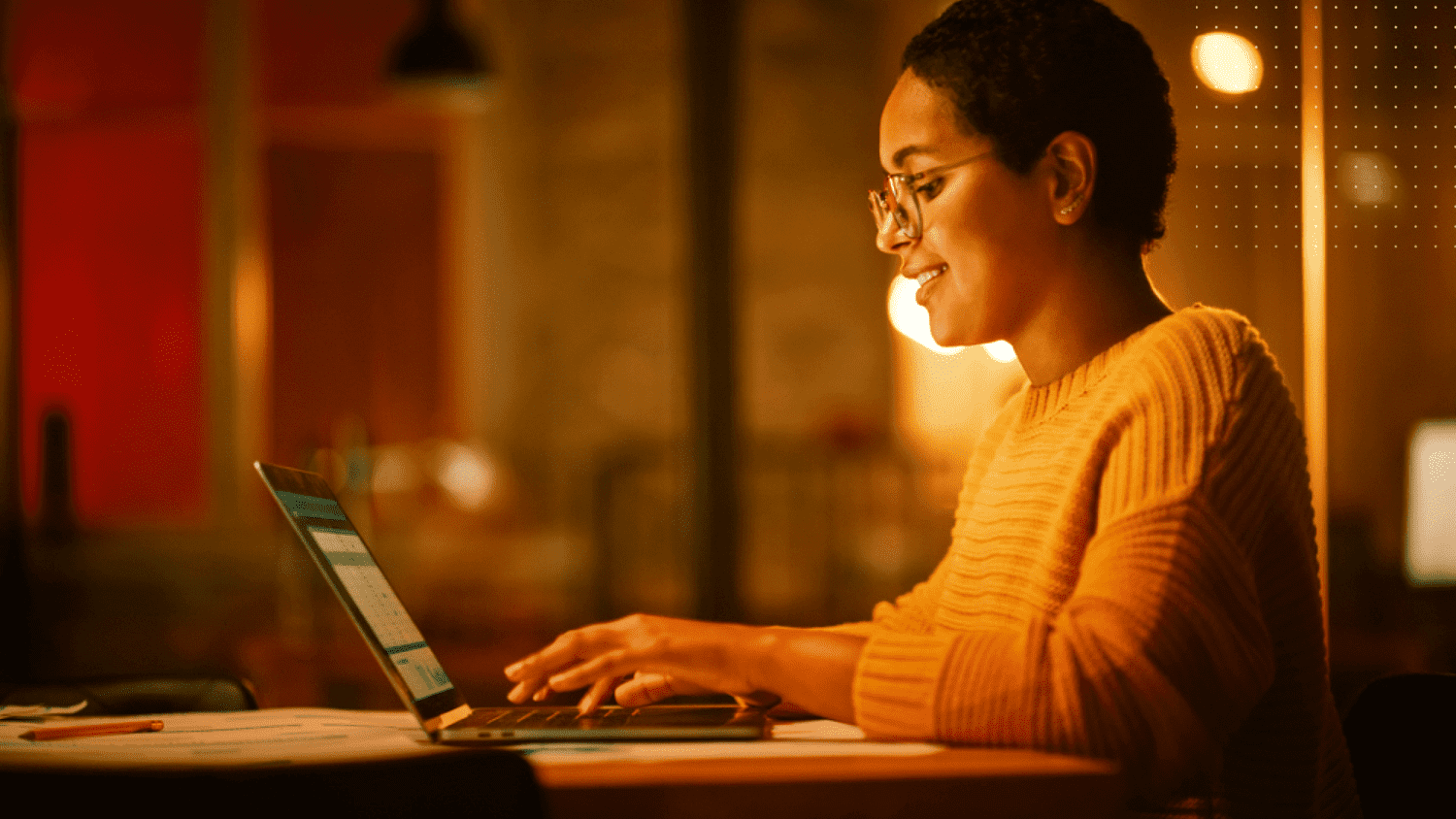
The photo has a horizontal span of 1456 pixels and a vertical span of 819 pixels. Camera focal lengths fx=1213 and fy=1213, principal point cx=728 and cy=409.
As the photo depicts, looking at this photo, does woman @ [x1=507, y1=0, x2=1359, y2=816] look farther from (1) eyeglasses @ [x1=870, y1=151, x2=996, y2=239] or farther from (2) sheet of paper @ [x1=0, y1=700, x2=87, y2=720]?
(2) sheet of paper @ [x1=0, y1=700, x2=87, y2=720]

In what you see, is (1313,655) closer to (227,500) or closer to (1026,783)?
(1026,783)

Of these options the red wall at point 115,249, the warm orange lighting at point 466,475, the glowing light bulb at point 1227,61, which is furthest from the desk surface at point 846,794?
the red wall at point 115,249

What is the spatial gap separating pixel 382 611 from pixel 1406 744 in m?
0.97

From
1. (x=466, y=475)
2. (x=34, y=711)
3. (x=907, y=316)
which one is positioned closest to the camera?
(x=34, y=711)

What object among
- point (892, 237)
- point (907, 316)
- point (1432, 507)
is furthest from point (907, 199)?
point (907, 316)

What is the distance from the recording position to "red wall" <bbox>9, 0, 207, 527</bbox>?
18.8 feet

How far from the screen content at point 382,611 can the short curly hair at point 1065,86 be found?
683mm

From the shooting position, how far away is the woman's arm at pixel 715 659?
3.19 feet

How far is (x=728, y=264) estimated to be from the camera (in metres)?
4.50

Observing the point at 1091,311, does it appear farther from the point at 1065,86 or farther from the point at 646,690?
the point at 646,690

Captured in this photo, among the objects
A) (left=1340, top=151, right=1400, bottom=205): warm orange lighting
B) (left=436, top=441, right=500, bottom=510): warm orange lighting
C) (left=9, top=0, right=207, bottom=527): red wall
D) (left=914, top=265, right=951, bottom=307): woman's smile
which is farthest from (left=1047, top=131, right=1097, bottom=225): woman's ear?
(left=9, top=0, right=207, bottom=527): red wall

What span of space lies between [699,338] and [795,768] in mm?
3805

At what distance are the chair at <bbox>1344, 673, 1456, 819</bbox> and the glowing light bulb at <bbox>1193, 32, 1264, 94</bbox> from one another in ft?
2.68

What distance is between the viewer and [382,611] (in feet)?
3.53
